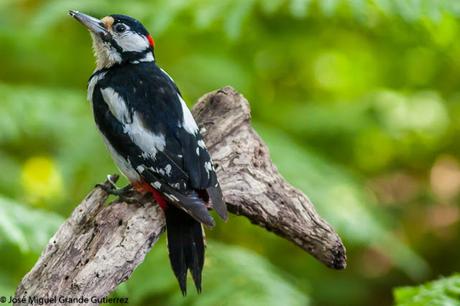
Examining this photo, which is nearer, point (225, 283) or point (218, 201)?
point (218, 201)

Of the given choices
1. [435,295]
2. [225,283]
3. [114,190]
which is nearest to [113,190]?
[114,190]

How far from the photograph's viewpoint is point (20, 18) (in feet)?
19.5

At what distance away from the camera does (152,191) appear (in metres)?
3.03

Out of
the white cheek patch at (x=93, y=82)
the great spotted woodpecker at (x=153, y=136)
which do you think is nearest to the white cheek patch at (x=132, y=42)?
the great spotted woodpecker at (x=153, y=136)

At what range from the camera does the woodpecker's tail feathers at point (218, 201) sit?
2795 millimetres

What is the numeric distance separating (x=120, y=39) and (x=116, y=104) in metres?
0.47

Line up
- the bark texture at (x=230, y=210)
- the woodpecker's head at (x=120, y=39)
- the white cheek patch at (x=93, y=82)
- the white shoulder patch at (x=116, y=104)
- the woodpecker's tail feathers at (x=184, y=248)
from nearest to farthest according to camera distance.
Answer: the bark texture at (x=230, y=210)
the woodpecker's tail feathers at (x=184, y=248)
the white shoulder patch at (x=116, y=104)
the white cheek patch at (x=93, y=82)
the woodpecker's head at (x=120, y=39)

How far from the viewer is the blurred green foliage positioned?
4.32 m

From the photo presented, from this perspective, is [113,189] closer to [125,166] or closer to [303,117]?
[125,166]

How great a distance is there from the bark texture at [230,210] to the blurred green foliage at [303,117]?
82cm

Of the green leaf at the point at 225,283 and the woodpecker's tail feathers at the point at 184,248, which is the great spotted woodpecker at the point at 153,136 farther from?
the green leaf at the point at 225,283

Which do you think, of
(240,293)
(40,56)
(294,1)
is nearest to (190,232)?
(240,293)

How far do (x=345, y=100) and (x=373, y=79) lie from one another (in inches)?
12.4

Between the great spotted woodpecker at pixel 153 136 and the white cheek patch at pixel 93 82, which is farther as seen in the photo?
the white cheek patch at pixel 93 82
